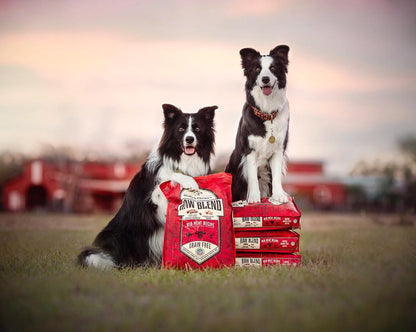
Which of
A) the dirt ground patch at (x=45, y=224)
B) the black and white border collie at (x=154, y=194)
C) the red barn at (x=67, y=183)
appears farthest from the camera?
the red barn at (x=67, y=183)

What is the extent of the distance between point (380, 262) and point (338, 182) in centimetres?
2980

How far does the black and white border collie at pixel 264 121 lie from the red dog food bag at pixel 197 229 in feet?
1.85

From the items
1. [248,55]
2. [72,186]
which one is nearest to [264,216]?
[248,55]

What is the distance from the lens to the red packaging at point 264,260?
493 cm

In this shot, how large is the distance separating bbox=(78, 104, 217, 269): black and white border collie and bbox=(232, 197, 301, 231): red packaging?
65 cm

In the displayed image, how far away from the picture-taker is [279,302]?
3.23 m

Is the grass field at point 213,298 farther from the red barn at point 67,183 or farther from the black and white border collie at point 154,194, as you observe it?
the red barn at point 67,183

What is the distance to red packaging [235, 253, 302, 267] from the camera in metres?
4.93

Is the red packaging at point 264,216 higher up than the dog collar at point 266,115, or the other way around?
the dog collar at point 266,115

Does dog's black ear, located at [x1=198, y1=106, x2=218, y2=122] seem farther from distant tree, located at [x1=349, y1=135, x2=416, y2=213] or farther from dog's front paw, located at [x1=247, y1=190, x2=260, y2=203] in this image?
distant tree, located at [x1=349, y1=135, x2=416, y2=213]

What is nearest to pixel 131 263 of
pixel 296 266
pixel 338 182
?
pixel 296 266

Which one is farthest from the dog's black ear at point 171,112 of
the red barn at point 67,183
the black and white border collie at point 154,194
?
the red barn at point 67,183

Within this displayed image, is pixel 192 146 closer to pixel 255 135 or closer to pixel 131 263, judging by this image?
pixel 255 135

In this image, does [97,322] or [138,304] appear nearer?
[97,322]
